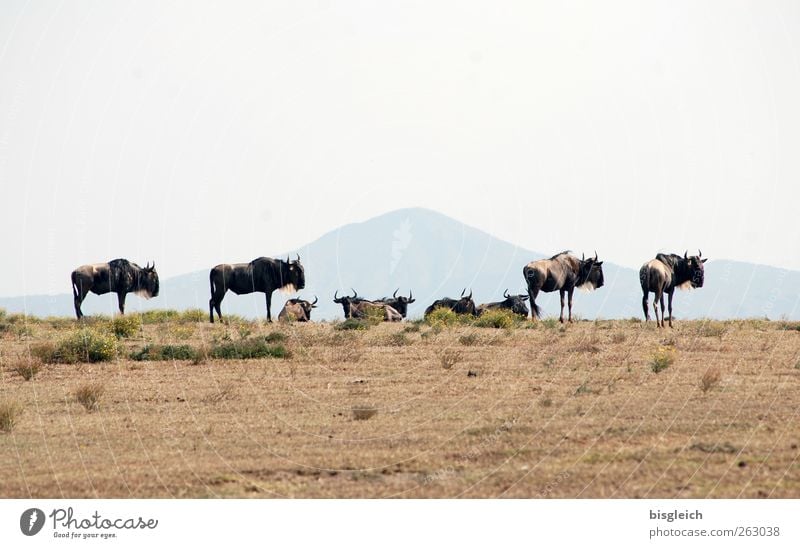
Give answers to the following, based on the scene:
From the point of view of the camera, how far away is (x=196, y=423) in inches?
667

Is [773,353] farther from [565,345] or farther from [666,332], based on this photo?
[666,332]

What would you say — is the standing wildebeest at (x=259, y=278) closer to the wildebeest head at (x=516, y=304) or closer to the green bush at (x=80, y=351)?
the wildebeest head at (x=516, y=304)

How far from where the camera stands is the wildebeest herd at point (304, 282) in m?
41.3

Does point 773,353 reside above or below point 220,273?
below

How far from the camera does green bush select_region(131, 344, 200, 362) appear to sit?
26.4m

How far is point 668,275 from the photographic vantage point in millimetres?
38250

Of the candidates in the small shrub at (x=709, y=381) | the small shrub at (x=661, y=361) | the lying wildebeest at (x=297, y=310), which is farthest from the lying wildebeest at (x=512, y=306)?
the small shrub at (x=709, y=381)

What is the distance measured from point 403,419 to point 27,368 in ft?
35.0

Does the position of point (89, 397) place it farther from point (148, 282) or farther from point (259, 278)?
point (148, 282)

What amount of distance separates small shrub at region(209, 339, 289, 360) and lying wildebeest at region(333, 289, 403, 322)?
14141 mm

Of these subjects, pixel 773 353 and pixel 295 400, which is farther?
pixel 773 353

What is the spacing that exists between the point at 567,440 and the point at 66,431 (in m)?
7.85

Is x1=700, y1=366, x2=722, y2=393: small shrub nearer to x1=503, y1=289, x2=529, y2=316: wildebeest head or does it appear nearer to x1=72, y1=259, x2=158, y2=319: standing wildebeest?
x1=503, y1=289, x2=529, y2=316: wildebeest head

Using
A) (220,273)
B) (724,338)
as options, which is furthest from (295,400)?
(220,273)
